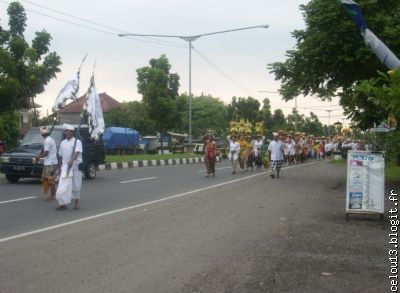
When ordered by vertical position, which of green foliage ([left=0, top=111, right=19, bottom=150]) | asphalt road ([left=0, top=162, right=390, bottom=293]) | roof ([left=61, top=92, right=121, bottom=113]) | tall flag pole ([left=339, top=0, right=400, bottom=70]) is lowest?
asphalt road ([left=0, top=162, right=390, bottom=293])

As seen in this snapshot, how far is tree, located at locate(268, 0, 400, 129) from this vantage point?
16516 millimetres

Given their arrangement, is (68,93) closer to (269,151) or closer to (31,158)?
(31,158)

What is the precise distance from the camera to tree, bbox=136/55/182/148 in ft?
161

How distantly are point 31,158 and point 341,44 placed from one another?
985 cm

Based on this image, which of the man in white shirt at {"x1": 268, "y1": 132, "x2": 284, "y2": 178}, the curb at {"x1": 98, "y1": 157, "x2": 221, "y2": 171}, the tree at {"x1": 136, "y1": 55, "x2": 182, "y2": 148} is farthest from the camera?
the tree at {"x1": 136, "y1": 55, "x2": 182, "y2": 148}

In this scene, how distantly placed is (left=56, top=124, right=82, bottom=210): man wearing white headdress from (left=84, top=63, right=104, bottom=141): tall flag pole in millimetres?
1406

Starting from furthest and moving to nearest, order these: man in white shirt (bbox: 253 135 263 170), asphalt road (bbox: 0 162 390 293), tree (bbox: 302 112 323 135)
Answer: tree (bbox: 302 112 323 135) → man in white shirt (bbox: 253 135 263 170) → asphalt road (bbox: 0 162 390 293)

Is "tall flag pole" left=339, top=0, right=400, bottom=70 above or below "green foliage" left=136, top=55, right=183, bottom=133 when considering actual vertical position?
below

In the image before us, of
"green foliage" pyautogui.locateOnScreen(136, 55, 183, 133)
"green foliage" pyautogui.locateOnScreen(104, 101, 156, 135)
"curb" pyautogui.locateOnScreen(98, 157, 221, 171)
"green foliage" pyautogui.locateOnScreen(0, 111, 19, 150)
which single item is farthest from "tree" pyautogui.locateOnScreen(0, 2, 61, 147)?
"green foliage" pyautogui.locateOnScreen(104, 101, 156, 135)

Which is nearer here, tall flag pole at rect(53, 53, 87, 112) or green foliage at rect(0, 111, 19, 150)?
tall flag pole at rect(53, 53, 87, 112)

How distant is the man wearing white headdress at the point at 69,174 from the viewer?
488 inches

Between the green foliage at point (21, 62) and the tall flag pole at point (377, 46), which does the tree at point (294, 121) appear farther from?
the tall flag pole at point (377, 46)

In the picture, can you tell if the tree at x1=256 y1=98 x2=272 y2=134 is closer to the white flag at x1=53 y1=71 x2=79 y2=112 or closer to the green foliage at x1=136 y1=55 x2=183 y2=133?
the green foliage at x1=136 y1=55 x2=183 y2=133

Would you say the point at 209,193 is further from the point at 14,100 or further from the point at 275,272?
the point at 14,100
